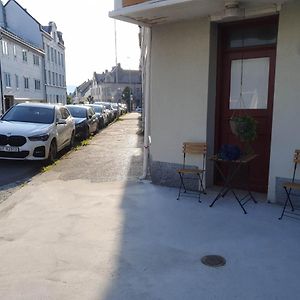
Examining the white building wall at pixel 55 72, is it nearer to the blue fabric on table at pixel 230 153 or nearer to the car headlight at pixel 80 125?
the car headlight at pixel 80 125

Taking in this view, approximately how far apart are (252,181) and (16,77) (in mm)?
36226

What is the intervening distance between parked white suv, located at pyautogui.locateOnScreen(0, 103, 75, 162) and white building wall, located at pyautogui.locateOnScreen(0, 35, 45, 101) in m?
26.2

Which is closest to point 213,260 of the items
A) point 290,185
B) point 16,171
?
point 290,185

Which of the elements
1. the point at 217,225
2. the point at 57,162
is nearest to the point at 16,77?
the point at 57,162

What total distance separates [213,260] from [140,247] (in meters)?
0.88

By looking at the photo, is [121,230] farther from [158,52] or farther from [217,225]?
[158,52]

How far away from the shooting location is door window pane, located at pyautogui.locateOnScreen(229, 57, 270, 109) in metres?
6.38

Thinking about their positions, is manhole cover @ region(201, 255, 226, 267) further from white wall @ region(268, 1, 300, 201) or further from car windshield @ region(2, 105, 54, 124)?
car windshield @ region(2, 105, 54, 124)

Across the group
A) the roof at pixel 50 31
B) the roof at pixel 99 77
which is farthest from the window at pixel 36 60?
the roof at pixel 99 77

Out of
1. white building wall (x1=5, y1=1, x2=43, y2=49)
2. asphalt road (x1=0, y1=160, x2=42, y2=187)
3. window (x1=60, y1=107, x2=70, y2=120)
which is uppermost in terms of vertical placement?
white building wall (x1=5, y1=1, x2=43, y2=49)

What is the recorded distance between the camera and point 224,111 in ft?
22.6

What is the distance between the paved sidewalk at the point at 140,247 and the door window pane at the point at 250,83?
68.7 inches

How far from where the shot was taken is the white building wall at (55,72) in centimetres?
4978

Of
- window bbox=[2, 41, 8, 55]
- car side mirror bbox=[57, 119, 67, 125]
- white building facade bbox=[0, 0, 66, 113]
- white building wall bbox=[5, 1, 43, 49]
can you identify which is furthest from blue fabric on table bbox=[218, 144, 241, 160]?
white building wall bbox=[5, 1, 43, 49]
